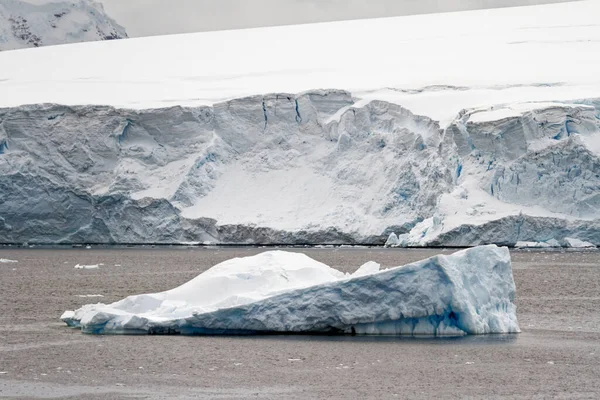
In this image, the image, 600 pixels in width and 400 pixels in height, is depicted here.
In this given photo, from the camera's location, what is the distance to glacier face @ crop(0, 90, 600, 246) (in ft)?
84.7

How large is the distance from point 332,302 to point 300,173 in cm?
1963

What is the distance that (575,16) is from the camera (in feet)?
141

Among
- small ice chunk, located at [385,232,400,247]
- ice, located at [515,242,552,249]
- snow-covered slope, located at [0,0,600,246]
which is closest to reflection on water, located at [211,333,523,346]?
snow-covered slope, located at [0,0,600,246]

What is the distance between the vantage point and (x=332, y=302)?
→ 37.0 feet

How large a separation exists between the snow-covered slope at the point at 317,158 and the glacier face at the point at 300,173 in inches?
1.6

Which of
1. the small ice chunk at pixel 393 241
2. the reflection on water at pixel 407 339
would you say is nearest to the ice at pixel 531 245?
the small ice chunk at pixel 393 241

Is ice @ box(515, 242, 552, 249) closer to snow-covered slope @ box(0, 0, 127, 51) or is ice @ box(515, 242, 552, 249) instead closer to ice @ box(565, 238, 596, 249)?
ice @ box(565, 238, 596, 249)

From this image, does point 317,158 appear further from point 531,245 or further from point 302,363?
point 302,363

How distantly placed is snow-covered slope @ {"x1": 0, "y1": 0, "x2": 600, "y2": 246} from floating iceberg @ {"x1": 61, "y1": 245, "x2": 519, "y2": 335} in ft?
46.2

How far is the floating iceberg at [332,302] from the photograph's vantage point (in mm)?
11172

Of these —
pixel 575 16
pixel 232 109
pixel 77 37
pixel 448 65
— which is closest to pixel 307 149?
pixel 232 109

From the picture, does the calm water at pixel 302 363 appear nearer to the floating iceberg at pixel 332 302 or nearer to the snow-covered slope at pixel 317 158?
the floating iceberg at pixel 332 302

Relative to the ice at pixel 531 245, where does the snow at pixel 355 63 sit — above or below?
above

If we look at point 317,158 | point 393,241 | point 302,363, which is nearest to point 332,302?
point 302,363
